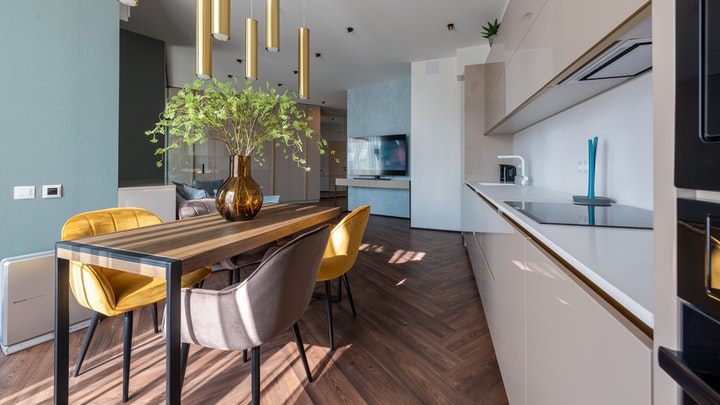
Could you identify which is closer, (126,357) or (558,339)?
(558,339)

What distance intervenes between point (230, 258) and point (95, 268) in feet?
3.02

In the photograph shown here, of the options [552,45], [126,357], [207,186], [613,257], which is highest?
[552,45]

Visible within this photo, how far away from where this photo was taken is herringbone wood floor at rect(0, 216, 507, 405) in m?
1.47

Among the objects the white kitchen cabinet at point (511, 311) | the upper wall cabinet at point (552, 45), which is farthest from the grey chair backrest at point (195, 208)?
the upper wall cabinet at point (552, 45)

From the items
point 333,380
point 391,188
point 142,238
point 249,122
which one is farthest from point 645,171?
point 391,188

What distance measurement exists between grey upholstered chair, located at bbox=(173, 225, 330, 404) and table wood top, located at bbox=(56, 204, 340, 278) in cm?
16

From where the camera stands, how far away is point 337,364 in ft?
5.62

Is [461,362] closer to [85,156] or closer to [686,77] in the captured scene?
[686,77]

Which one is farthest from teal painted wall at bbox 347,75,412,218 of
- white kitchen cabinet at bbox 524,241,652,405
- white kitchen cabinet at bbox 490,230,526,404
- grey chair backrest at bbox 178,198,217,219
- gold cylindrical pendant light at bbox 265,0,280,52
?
white kitchen cabinet at bbox 524,241,652,405

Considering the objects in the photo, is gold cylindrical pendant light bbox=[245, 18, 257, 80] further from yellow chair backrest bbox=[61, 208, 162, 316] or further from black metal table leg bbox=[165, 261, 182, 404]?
black metal table leg bbox=[165, 261, 182, 404]

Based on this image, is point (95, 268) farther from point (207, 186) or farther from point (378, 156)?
point (378, 156)

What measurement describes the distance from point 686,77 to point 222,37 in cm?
203

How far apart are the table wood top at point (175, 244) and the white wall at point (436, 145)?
4.06 m

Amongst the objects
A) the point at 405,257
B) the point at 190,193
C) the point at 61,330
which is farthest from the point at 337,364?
the point at 190,193
